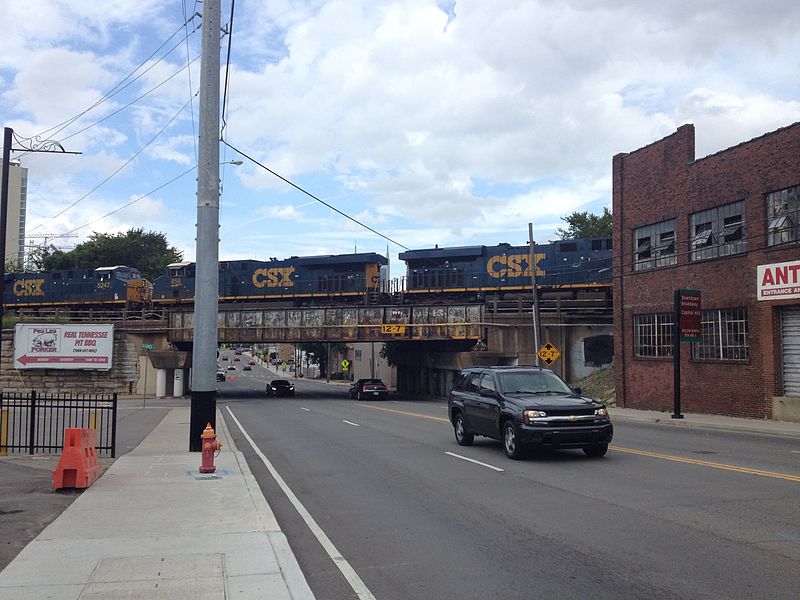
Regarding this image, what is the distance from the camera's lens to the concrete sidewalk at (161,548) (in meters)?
6.00

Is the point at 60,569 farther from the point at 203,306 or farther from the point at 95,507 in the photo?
the point at 203,306

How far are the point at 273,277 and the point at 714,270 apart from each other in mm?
32136

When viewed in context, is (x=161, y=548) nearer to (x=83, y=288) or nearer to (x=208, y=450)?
(x=208, y=450)

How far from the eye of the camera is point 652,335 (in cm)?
2998

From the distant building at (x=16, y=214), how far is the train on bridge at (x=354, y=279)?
2788 centimetres

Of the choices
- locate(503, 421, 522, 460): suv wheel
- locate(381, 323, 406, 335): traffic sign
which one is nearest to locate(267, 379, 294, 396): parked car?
locate(381, 323, 406, 335): traffic sign

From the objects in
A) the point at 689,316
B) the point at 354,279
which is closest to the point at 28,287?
the point at 354,279

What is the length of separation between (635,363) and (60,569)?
90.4ft

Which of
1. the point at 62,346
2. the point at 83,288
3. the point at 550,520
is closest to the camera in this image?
the point at 550,520

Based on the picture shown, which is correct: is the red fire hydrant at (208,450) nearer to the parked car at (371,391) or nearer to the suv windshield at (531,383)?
the suv windshield at (531,383)

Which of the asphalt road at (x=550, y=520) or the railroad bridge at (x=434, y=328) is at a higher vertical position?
the railroad bridge at (x=434, y=328)

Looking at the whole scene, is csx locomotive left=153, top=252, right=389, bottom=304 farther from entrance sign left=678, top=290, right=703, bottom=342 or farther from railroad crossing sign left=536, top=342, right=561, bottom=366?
entrance sign left=678, top=290, right=703, bottom=342

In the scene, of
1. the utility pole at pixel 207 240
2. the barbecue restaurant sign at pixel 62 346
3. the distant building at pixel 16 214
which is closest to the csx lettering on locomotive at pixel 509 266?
the barbecue restaurant sign at pixel 62 346

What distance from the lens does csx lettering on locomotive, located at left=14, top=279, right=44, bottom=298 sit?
57812 millimetres
